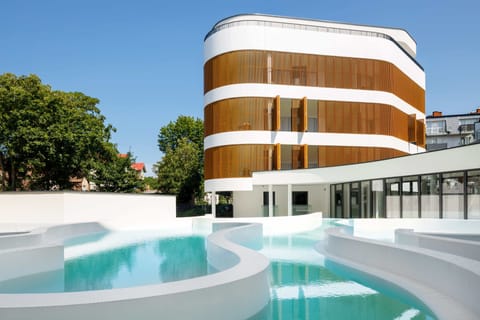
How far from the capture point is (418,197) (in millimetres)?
23250

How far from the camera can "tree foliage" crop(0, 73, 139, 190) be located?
34.2 meters

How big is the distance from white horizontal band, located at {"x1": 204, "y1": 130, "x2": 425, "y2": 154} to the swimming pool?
14.2 m

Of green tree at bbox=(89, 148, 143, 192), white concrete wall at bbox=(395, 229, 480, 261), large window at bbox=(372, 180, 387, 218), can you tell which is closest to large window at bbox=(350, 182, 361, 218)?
large window at bbox=(372, 180, 387, 218)

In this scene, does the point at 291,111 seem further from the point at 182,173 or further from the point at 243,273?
the point at 243,273

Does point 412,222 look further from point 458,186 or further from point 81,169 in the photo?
point 81,169

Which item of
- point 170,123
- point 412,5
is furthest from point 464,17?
point 170,123

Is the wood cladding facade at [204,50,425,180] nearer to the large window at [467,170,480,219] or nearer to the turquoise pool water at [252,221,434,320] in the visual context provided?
the large window at [467,170,480,219]

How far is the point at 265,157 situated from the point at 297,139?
3188 mm

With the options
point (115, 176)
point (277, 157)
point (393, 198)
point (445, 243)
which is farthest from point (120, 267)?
point (115, 176)

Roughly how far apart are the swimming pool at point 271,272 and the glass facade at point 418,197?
269 inches

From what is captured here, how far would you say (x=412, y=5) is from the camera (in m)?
24.2

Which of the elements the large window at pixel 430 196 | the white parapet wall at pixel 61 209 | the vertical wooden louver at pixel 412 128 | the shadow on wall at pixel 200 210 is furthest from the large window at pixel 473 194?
the shadow on wall at pixel 200 210

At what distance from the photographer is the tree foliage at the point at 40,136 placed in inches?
1347

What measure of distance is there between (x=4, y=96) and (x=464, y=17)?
110 ft
